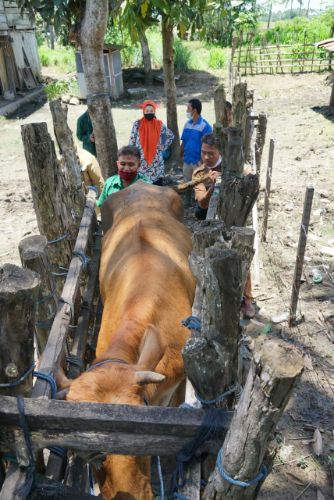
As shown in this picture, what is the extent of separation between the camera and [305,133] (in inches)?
506

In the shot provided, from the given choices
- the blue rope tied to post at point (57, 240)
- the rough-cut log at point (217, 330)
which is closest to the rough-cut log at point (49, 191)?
the blue rope tied to post at point (57, 240)

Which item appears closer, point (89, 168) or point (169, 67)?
point (89, 168)

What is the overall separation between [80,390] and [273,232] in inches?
226

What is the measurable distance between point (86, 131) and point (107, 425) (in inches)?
249

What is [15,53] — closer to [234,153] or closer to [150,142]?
[150,142]

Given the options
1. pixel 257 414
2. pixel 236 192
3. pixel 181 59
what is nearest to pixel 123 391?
pixel 257 414

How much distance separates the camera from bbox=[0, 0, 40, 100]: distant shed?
18.6m

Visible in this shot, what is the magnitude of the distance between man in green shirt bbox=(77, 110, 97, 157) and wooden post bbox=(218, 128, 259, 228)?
Answer: 397 cm

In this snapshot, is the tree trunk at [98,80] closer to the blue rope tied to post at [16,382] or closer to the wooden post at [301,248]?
the wooden post at [301,248]

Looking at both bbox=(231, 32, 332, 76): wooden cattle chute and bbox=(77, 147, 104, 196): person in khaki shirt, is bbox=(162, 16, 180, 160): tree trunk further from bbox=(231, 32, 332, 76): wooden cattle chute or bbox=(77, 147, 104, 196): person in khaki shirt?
bbox=(231, 32, 332, 76): wooden cattle chute

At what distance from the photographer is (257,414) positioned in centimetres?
142

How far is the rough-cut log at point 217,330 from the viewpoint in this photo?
175 cm

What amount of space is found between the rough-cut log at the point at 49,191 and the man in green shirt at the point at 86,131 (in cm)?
346

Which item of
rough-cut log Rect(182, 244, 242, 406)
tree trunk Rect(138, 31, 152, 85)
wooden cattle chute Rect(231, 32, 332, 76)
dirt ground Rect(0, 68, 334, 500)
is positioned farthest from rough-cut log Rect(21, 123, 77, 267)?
wooden cattle chute Rect(231, 32, 332, 76)
